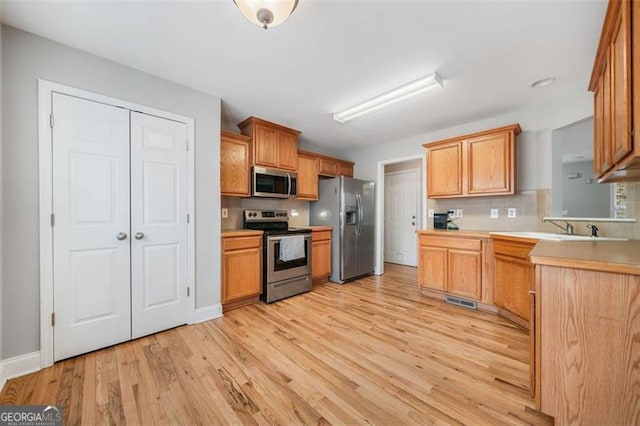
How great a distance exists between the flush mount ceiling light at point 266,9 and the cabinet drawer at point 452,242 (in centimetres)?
294

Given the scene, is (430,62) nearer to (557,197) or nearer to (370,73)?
(370,73)

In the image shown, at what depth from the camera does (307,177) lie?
13.3ft

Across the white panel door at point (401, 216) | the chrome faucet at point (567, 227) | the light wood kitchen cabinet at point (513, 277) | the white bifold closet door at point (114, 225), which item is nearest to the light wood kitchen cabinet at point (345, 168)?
the white panel door at point (401, 216)

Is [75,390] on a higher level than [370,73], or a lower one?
lower

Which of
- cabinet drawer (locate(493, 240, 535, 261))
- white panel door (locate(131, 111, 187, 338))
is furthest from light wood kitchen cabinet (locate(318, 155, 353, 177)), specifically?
cabinet drawer (locate(493, 240, 535, 261))

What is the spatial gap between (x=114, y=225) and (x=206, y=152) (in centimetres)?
109

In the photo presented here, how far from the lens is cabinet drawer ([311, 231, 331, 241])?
381 cm

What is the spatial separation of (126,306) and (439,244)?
138 inches

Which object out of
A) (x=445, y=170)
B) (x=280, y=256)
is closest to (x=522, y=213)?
(x=445, y=170)

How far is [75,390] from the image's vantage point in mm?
1534

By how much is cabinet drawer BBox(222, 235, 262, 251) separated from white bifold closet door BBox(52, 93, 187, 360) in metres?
0.44

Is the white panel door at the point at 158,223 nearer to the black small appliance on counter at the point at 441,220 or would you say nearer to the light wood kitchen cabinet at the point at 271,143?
the light wood kitchen cabinet at the point at 271,143

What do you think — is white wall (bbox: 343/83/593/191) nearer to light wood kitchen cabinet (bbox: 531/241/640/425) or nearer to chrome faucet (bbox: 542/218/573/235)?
chrome faucet (bbox: 542/218/573/235)

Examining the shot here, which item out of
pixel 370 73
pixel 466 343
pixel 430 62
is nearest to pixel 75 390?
pixel 466 343
